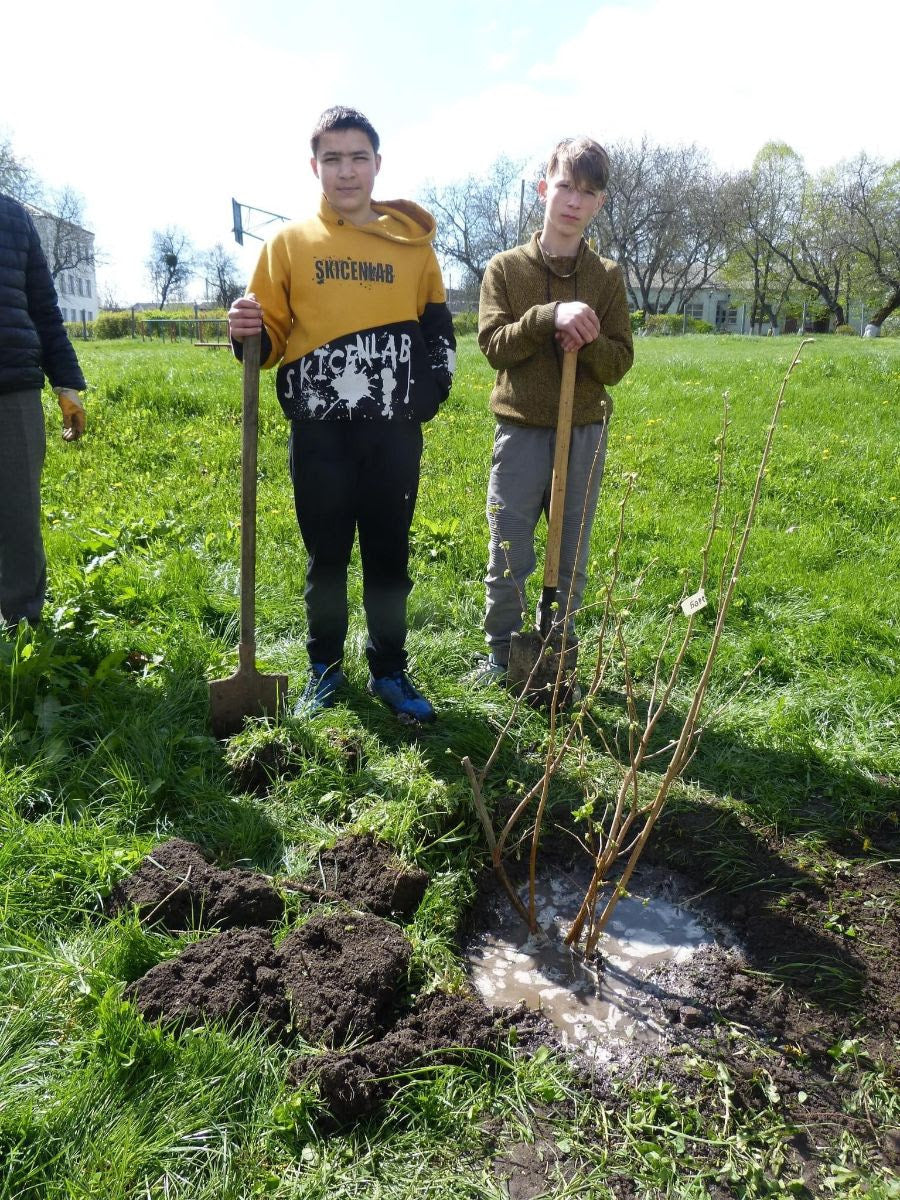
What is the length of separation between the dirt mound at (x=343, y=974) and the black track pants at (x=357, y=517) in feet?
4.34

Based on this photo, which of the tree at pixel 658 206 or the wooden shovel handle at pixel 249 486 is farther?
the tree at pixel 658 206

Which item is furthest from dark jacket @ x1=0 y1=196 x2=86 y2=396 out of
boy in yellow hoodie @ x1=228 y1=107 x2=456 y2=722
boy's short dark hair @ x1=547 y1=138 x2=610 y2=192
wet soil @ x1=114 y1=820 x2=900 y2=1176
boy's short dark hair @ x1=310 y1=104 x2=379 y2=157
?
boy's short dark hair @ x1=547 y1=138 x2=610 y2=192

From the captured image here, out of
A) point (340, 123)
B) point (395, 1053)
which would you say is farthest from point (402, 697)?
point (340, 123)

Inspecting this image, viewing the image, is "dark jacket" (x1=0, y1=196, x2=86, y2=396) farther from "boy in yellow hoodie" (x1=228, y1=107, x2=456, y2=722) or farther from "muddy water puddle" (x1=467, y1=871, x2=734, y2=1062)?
"muddy water puddle" (x1=467, y1=871, x2=734, y2=1062)

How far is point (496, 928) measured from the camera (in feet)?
7.66

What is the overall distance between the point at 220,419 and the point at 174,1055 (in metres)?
7.34

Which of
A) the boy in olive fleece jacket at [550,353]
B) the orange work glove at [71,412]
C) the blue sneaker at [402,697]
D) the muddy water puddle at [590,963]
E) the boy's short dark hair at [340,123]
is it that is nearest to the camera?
the muddy water puddle at [590,963]

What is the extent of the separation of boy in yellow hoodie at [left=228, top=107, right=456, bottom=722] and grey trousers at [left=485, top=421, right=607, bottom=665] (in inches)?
15.0

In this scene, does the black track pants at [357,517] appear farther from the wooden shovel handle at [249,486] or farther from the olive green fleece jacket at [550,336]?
the olive green fleece jacket at [550,336]

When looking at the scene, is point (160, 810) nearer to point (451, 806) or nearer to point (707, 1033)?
point (451, 806)

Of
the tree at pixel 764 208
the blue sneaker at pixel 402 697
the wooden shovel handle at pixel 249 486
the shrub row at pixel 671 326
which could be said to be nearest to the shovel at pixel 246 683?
the wooden shovel handle at pixel 249 486

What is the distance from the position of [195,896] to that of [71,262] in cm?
7221

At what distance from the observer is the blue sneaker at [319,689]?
3088mm

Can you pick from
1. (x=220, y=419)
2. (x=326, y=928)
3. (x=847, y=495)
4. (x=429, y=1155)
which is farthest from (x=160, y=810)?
(x=220, y=419)
